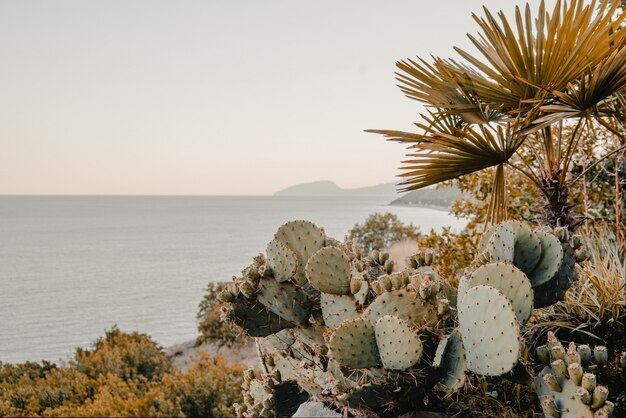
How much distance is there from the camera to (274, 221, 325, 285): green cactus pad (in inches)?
144

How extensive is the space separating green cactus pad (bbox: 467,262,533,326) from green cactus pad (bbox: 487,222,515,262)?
338mm

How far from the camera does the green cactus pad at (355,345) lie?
275 centimetres

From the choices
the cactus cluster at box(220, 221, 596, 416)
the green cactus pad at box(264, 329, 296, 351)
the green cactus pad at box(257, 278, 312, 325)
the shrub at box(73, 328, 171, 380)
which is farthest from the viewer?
the shrub at box(73, 328, 171, 380)

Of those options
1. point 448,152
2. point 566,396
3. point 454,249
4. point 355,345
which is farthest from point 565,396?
point 454,249

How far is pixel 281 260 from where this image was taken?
3.31 metres

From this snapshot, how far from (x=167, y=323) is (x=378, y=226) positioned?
18.1m

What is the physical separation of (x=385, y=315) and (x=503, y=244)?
2.73ft

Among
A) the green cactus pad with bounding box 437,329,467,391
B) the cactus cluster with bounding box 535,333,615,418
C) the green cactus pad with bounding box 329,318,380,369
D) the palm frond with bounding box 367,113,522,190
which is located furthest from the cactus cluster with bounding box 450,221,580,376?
the palm frond with bounding box 367,113,522,190

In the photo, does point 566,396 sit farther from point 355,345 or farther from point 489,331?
point 355,345

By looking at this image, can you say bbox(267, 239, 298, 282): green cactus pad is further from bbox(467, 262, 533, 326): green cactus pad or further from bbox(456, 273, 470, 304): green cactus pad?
bbox(467, 262, 533, 326): green cactus pad

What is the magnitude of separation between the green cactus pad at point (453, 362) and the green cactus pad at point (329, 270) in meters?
0.67

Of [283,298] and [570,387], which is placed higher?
[283,298]

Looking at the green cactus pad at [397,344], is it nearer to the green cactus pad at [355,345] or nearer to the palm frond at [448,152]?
the green cactus pad at [355,345]

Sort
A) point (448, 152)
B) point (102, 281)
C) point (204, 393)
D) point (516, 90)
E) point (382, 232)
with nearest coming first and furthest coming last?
1. point (448, 152)
2. point (516, 90)
3. point (204, 393)
4. point (382, 232)
5. point (102, 281)
